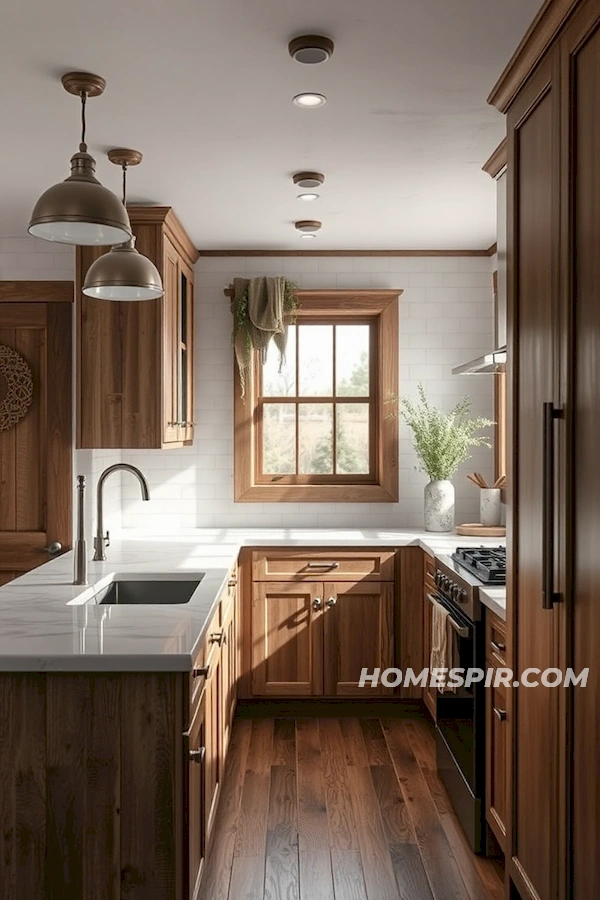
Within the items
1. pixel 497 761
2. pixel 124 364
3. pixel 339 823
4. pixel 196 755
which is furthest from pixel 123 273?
pixel 339 823

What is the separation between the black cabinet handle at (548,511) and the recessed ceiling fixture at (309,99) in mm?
1402

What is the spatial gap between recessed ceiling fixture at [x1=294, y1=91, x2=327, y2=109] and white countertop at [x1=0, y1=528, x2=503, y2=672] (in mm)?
1744

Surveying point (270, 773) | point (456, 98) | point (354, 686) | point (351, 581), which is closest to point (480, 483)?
point (351, 581)

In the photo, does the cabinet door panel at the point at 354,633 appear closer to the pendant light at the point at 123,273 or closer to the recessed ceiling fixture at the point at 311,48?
the pendant light at the point at 123,273

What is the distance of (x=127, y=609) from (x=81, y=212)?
1.35m

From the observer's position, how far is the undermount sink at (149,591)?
3.58m

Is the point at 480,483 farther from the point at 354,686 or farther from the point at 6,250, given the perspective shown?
the point at 6,250

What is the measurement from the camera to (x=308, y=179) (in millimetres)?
3684

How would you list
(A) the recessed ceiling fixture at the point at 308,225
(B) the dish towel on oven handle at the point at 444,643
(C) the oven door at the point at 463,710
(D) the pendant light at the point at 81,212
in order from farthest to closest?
(A) the recessed ceiling fixture at the point at 308,225
(B) the dish towel on oven handle at the point at 444,643
(C) the oven door at the point at 463,710
(D) the pendant light at the point at 81,212

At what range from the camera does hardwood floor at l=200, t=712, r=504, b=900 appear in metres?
2.88

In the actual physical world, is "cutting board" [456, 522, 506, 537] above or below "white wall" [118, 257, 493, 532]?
below

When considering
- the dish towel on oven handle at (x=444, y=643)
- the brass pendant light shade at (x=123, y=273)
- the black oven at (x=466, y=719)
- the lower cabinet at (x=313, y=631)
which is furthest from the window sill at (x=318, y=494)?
the brass pendant light shade at (x=123, y=273)

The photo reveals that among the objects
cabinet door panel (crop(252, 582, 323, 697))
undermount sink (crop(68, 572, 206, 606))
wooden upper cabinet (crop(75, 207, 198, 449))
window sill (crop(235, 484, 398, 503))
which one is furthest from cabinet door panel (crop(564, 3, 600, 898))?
window sill (crop(235, 484, 398, 503))

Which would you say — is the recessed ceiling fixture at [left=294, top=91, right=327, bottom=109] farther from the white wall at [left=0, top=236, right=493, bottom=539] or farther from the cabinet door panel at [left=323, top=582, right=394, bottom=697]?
the cabinet door panel at [left=323, top=582, right=394, bottom=697]
